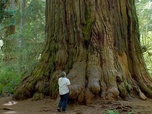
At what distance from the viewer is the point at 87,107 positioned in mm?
6855

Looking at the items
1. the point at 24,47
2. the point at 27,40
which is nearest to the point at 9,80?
the point at 24,47

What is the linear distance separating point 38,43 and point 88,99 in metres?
5.21

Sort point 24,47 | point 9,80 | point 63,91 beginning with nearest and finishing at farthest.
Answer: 1. point 63,91
2. point 24,47
3. point 9,80

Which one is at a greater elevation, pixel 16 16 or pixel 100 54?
pixel 16 16

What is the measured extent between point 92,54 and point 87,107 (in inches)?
62.7

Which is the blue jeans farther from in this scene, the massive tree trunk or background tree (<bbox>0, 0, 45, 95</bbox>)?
background tree (<bbox>0, 0, 45, 95</bbox>)

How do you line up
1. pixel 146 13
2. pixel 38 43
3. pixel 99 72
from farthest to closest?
1. pixel 146 13
2. pixel 38 43
3. pixel 99 72

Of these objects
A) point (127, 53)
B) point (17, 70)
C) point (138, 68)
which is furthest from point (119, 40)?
point (17, 70)

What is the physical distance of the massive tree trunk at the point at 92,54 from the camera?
24.1 ft

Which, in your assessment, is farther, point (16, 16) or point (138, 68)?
point (16, 16)

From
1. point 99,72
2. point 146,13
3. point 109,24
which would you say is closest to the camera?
point 99,72

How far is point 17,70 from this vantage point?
13508 mm

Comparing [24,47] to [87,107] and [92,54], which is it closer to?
[92,54]

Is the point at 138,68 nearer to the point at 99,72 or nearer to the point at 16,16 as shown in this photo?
the point at 99,72
